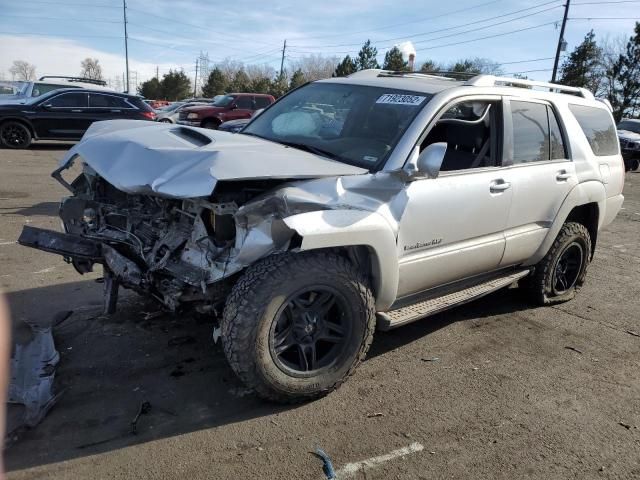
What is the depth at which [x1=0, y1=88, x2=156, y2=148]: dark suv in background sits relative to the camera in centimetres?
1398

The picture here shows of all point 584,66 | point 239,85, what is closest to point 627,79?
point 584,66

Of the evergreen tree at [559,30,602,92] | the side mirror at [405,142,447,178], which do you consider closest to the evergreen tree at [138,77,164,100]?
the evergreen tree at [559,30,602,92]

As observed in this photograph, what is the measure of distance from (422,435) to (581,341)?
211cm

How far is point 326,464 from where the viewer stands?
2703mm

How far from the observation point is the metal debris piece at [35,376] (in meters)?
2.93

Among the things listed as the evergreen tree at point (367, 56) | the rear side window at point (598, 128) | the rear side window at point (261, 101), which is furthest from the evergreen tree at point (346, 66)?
the rear side window at point (598, 128)

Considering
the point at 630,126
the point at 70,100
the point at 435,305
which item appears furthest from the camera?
the point at 630,126

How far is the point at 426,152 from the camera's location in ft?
10.8

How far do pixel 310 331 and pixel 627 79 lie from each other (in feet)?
152

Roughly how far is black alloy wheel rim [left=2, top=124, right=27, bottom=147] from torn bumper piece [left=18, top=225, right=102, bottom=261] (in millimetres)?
12543

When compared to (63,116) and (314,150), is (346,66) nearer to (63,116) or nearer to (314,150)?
(63,116)

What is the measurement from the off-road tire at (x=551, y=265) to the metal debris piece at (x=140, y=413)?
3498mm

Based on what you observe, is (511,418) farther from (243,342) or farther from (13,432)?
(13,432)

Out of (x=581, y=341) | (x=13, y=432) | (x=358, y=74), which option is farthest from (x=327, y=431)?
(x=358, y=74)
